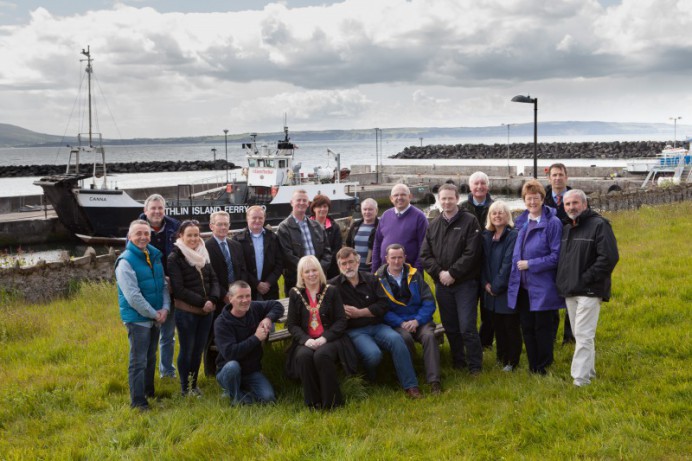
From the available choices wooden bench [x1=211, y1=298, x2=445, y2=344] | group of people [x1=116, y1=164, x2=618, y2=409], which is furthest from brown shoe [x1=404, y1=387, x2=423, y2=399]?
wooden bench [x1=211, y1=298, x2=445, y2=344]

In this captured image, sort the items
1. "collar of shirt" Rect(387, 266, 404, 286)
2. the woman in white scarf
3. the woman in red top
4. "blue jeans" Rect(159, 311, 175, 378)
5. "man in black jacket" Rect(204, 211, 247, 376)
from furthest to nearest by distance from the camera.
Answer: "blue jeans" Rect(159, 311, 175, 378) → "man in black jacket" Rect(204, 211, 247, 376) → "collar of shirt" Rect(387, 266, 404, 286) → the woman in white scarf → the woman in red top

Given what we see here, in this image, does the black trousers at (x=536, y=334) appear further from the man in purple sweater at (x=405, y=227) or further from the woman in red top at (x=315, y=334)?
the woman in red top at (x=315, y=334)

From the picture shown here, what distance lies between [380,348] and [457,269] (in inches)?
40.7

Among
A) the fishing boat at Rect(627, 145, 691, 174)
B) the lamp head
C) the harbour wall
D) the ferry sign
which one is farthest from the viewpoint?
the fishing boat at Rect(627, 145, 691, 174)

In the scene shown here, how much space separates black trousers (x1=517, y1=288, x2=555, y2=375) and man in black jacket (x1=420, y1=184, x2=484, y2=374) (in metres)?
0.45

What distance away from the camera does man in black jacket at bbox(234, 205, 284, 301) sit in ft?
20.9

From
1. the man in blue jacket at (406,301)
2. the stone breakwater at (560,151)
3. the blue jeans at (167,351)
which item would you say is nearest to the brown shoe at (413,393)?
the man in blue jacket at (406,301)

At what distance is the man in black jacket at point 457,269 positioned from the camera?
5812mm

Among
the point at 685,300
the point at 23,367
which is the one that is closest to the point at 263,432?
the point at 23,367

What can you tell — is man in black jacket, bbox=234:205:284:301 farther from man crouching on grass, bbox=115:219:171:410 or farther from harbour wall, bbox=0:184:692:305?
harbour wall, bbox=0:184:692:305

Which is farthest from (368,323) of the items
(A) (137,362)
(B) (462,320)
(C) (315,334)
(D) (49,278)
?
(D) (49,278)

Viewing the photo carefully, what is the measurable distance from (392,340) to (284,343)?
56.6 inches

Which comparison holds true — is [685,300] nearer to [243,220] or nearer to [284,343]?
[284,343]

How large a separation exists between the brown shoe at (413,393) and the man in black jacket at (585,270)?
1337 mm
